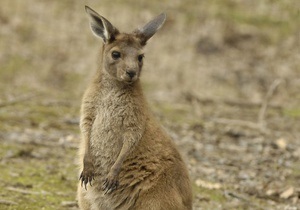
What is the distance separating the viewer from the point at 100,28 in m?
6.03

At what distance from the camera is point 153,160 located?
566cm

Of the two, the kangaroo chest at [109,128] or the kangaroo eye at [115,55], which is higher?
the kangaroo eye at [115,55]

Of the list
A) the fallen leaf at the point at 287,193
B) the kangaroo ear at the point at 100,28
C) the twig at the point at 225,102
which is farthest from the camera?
the twig at the point at 225,102

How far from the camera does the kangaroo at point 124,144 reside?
5.55m

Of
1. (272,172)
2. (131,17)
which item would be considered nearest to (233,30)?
(131,17)

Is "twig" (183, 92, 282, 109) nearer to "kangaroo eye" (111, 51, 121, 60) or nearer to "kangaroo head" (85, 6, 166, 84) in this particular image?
"kangaroo head" (85, 6, 166, 84)

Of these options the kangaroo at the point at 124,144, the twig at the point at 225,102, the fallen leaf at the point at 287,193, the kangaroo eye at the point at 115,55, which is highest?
the twig at the point at 225,102

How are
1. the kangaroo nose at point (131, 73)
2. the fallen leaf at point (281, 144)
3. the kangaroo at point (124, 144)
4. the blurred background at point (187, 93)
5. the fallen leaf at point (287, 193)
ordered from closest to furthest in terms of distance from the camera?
the kangaroo at point (124, 144) → the kangaroo nose at point (131, 73) → the fallen leaf at point (287, 193) → the blurred background at point (187, 93) → the fallen leaf at point (281, 144)

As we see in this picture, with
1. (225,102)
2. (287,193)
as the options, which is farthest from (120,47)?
(225,102)

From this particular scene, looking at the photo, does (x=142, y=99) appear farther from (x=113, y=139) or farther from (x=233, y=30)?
(x=233, y=30)

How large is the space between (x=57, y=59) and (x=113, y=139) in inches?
453

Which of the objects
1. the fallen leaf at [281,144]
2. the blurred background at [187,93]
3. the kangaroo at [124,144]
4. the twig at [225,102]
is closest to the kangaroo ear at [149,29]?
the kangaroo at [124,144]

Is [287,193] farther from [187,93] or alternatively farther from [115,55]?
[187,93]

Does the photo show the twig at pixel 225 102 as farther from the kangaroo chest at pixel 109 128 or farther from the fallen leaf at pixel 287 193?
the kangaroo chest at pixel 109 128
